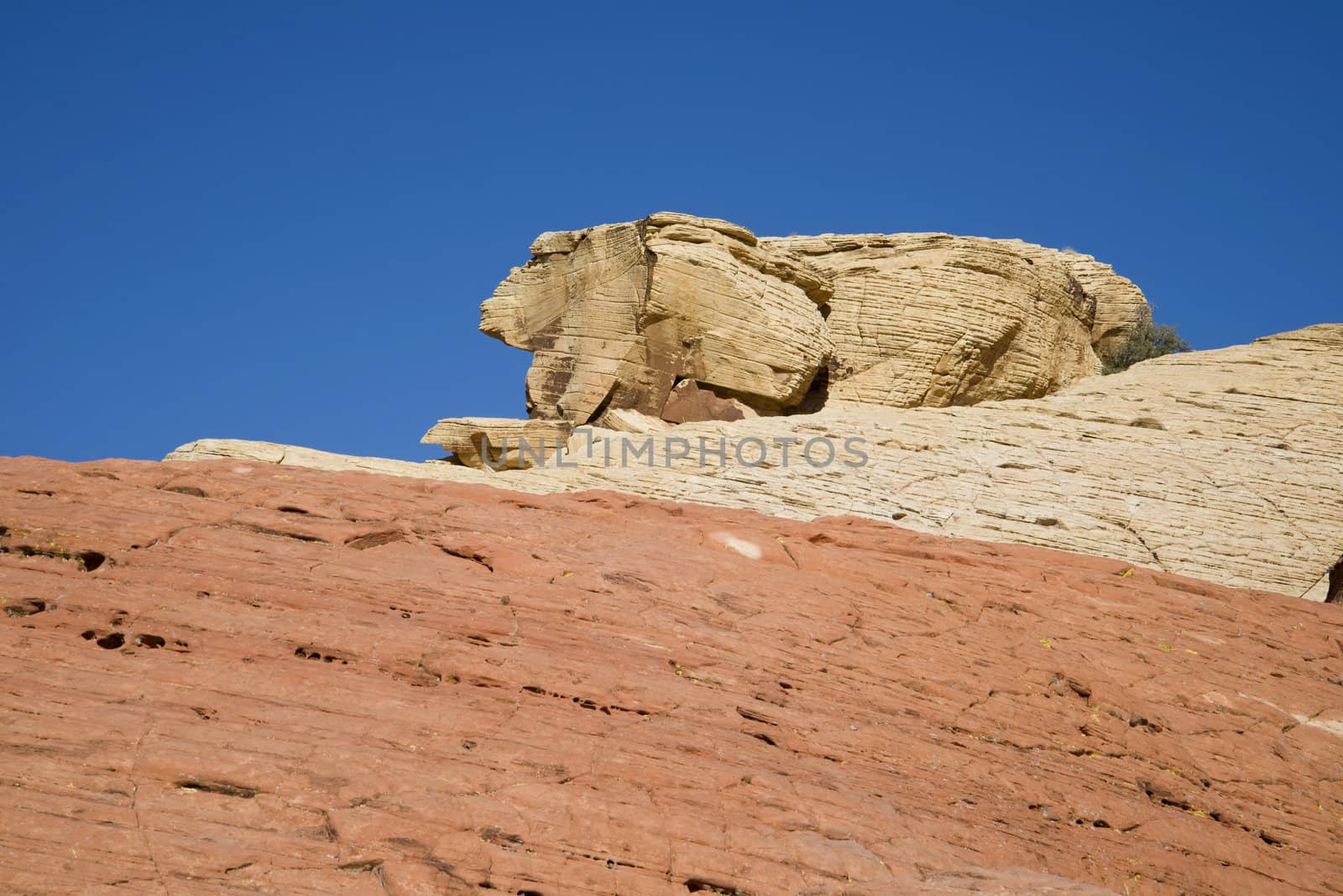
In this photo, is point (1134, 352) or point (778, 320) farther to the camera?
point (1134, 352)

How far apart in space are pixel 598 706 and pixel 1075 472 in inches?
492

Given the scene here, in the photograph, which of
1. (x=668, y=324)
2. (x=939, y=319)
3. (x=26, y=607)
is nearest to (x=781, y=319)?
(x=668, y=324)

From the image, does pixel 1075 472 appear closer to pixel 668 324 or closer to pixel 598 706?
pixel 668 324

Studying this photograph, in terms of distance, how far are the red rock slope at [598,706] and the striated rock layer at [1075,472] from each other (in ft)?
7.44

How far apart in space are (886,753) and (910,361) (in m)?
18.3

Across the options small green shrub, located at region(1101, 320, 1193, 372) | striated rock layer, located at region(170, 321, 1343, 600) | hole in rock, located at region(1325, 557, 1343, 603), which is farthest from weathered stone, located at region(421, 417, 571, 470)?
small green shrub, located at region(1101, 320, 1193, 372)

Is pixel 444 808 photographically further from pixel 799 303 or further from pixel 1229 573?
pixel 799 303

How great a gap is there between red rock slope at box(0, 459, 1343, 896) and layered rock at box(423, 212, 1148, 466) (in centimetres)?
1017

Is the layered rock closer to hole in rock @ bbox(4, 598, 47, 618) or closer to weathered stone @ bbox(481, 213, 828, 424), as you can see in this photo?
weathered stone @ bbox(481, 213, 828, 424)

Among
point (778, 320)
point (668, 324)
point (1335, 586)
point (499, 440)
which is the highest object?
point (778, 320)

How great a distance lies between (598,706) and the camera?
1009 centimetres

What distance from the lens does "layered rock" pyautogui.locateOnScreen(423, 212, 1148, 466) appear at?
82.2 feet

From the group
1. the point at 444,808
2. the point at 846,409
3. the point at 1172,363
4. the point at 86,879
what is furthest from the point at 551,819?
the point at 1172,363

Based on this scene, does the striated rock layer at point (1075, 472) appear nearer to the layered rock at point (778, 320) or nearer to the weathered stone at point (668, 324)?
the weathered stone at point (668, 324)
